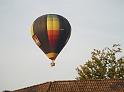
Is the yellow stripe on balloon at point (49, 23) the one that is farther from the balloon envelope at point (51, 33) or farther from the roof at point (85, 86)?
the roof at point (85, 86)

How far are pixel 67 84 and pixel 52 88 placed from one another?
195 cm

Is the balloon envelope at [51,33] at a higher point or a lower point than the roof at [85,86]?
higher

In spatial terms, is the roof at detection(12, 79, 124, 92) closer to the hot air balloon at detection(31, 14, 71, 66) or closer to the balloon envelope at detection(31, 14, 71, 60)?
the hot air balloon at detection(31, 14, 71, 66)

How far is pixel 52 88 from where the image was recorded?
114 ft

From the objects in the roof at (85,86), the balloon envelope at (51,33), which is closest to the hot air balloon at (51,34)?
the balloon envelope at (51,33)

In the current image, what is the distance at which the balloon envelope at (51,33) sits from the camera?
1355 inches

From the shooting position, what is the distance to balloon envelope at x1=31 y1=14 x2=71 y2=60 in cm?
3441

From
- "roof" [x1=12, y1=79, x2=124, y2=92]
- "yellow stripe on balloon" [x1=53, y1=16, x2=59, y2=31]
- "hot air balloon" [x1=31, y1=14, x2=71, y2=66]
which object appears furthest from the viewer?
"roof" [x1=12, y1=79, x2=124, y2=92]

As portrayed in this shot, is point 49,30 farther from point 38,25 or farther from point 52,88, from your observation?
point 52,88

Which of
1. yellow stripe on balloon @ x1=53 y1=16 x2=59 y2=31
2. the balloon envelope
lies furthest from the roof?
yellow stripe on balloon @ x1=53 y1=16 x2=59 y2=31

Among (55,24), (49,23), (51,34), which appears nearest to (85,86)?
(51,34)

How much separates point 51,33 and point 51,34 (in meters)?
0.11

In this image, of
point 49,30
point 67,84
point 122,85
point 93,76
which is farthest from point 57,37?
point 93,76

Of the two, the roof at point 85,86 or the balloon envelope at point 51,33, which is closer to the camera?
the balloon envelope at point 51,33
